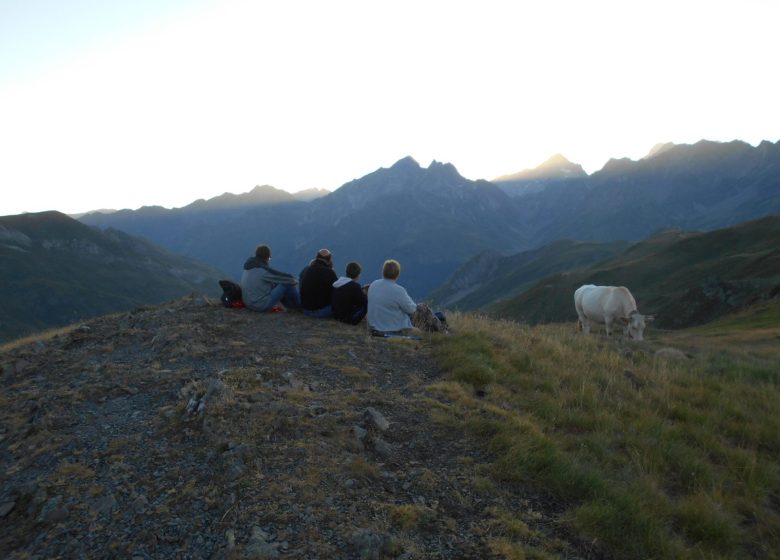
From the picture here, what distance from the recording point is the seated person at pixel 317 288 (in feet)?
44.7

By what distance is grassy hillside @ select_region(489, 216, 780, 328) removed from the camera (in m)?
49.2

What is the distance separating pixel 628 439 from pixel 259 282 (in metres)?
9.73

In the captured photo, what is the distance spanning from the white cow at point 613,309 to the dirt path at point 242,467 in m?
13.8

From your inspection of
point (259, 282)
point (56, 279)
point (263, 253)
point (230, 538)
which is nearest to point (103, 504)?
point (230, 538)

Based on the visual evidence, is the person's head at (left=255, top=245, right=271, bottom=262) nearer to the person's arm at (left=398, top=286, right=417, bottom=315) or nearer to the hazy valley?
the hazy valley

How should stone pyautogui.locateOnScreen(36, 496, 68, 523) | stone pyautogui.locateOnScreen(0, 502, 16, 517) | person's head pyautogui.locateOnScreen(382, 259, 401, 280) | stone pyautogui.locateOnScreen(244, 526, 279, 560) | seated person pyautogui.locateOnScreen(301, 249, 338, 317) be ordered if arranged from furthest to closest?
seated person pyautogui.locateOnScreen(301, 249, 338, 317) < person's head pyautogui.locateOnScreen(382, 259, 401, 280) < stone pyautogui.locateOnScreen(0, 502, 16, 517) < stone pyautogui.locateOnScreen(36, 496, 68, 523) < stone pyautogui.locateOnScreen(244, 526, 279, 560)

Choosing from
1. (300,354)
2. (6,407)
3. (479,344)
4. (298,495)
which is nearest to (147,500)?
(298,495)

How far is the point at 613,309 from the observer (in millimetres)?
20656

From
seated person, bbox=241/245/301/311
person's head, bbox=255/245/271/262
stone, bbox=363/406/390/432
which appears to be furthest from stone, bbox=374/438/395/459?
person's head, bbox=255/245/271/262

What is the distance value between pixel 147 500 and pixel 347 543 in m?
2.04

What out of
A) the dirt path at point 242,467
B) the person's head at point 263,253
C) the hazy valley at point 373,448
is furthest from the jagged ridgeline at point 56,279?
the dirt path at point 242,467

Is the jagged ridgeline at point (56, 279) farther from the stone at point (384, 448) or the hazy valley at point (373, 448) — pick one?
the stone at point (384, 448)

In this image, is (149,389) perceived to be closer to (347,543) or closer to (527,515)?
(347,543)

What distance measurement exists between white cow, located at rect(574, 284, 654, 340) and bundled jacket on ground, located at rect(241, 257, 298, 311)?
13.3 metres
